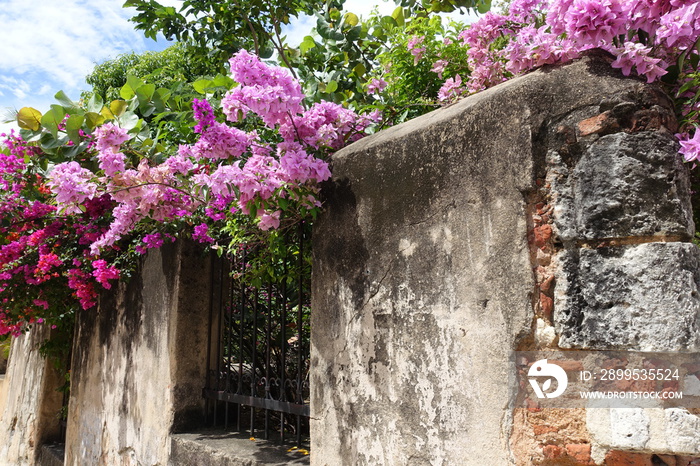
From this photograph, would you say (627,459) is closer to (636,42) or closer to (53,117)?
(636,42)

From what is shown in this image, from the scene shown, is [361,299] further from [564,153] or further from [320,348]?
[564,153]

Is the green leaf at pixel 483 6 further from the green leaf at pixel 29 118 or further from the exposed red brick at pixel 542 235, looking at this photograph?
the green leaf at pixel 29 118

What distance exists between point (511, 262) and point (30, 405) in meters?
6.80

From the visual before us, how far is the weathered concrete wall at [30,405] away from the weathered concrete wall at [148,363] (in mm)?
1868

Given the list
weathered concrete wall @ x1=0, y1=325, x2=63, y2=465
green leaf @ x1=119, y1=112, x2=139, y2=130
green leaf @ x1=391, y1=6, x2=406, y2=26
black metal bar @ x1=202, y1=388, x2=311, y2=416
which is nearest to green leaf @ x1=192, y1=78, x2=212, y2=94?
green leaf @ x1=119, y1=112, x2=139, y2=130

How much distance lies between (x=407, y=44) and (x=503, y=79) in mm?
894

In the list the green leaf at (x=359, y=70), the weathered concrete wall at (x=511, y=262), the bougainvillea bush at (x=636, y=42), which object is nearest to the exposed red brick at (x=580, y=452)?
the weathered concrete wall at (x=511, y=262)

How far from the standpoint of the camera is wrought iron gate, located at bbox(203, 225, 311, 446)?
3.25m

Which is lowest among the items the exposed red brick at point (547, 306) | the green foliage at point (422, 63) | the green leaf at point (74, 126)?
the exposed red brick at point (547, 306)

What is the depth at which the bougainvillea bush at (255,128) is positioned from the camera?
1.98 metres

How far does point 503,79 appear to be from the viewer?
2.60 meters

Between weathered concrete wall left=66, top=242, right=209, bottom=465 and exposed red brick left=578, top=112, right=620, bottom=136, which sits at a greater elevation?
exposed red brick left=578, top=112, right=620, bottom=136

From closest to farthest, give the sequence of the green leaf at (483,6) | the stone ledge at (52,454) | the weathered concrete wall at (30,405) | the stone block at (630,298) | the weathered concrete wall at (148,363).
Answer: the stone block at (630,298)
the weathered concrete wall at (148,363)
the green leaf at (483,6)
the stone ledge at (52,454)
the weathered concrete wall at (30,405)

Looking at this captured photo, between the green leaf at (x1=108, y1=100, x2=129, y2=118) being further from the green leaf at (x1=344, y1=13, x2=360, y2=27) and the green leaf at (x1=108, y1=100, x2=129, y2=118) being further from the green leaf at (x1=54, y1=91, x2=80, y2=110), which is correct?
the green leaf at (x1=344, y1=13, x2=360, y2=27)
